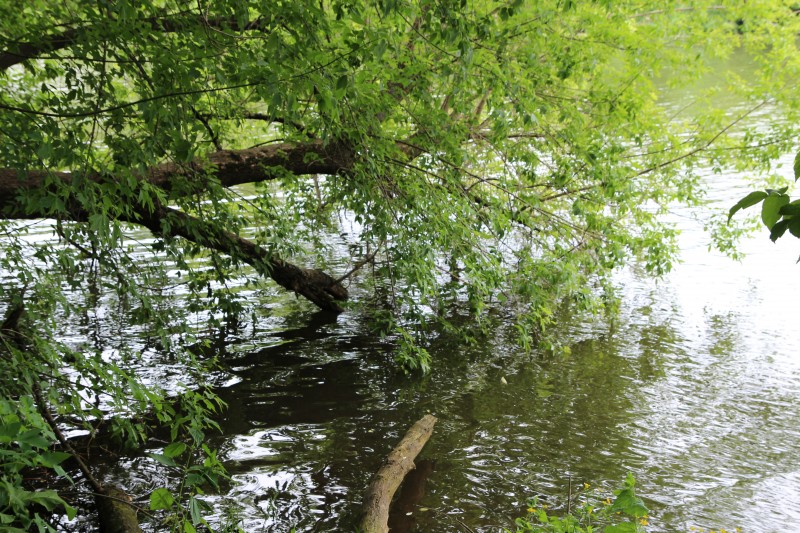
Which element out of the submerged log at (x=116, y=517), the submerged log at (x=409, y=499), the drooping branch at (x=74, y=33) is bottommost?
the submerged log at (x=409, y=499)

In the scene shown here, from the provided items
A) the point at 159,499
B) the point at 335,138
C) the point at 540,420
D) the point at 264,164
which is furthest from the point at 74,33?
the point at 540,420

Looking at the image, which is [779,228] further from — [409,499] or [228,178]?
[228,178]

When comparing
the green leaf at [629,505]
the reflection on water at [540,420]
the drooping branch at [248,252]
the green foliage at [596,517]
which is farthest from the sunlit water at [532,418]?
the green leaf at [629,505]

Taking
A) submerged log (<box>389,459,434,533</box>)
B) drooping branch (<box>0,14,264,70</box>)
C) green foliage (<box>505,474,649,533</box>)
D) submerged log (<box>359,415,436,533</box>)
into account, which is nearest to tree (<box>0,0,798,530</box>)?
drooping branch (<box>0,14,264,70</box>)

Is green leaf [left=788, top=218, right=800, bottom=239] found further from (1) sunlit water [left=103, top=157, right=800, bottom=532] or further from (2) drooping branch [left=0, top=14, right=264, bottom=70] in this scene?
(1) sunlit water [left=103, top=157, right=800, bottom=532]

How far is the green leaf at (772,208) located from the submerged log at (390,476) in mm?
4069

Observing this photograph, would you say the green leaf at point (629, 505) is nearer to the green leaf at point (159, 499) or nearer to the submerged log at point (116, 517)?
the green leaf at point (159, 499)

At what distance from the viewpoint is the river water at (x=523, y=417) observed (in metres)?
5.88

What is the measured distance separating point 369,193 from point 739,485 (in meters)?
4.56

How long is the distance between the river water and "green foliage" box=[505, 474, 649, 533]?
0.23 m

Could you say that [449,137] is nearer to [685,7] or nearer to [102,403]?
[685,7]

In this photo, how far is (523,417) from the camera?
25.0 ft

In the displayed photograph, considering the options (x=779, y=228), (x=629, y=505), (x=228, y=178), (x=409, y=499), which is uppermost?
(x=228, y=178)

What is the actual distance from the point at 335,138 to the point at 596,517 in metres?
4.20
